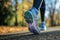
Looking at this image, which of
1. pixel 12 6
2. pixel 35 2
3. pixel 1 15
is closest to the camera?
pixel 35 2

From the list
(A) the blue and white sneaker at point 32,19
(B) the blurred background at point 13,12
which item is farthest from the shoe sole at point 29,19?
(B) the blurred background at point 13,12

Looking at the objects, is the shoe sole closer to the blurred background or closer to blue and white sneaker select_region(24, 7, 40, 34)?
blue and white sneaker select_region(24, 7, 40, 34)

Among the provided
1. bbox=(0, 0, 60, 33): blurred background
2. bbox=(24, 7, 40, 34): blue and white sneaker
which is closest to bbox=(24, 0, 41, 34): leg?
bbox=(24, 7, 40, 34): blue and white sneaker

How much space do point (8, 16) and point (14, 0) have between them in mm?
2326

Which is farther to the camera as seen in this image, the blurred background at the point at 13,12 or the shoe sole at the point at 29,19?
the blurred background at the point at 13,12

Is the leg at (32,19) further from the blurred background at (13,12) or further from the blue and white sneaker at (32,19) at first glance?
the blurred background at (13,12)

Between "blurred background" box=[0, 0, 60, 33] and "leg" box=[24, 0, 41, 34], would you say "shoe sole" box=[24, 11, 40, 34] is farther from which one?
"blurred background" box=[0, 0, 60, 33]

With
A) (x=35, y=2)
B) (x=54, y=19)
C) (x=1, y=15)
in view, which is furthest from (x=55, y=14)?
(x=35, y=2)

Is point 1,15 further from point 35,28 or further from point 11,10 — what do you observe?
point 35,28

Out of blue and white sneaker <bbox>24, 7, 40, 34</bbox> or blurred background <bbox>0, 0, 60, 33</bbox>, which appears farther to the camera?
blurred background <bbox>0, 0, 60, 33</bbox>

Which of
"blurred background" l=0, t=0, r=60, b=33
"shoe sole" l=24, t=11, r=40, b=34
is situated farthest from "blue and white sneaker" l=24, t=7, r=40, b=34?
"blurred background" l=0, t=0, r=60, b=33

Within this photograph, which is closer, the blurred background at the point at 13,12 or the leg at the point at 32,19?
the leg at the point at 32,19

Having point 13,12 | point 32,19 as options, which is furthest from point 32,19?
point 13,12

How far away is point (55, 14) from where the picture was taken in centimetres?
3981
